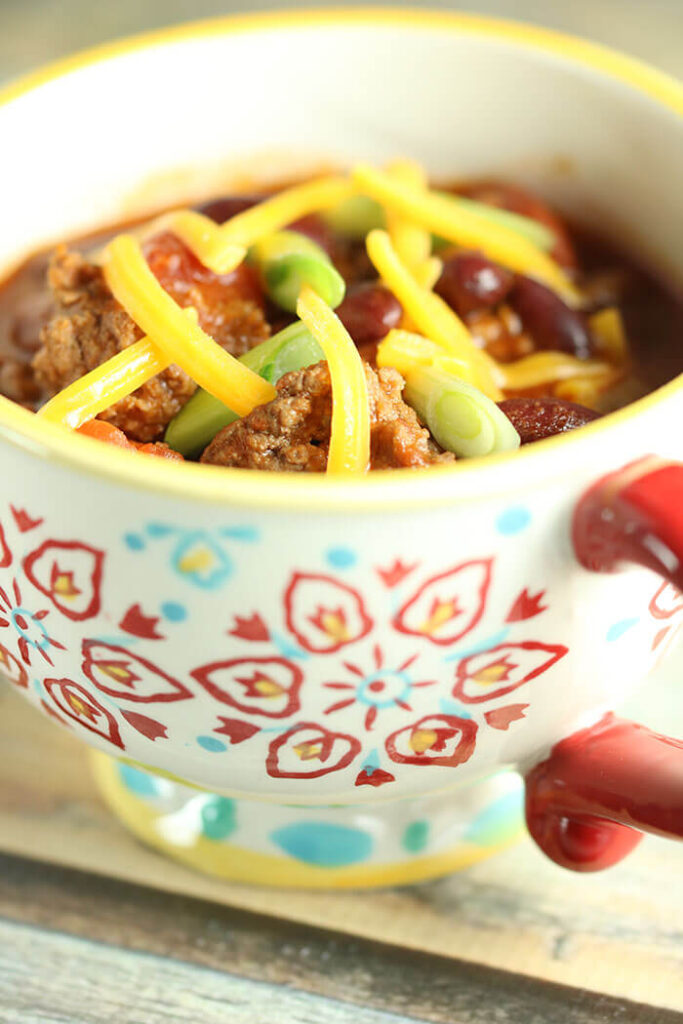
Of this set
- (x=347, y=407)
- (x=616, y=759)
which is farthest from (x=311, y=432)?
(x=616, y=759)

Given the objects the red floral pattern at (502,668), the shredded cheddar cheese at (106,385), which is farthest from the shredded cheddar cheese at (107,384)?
the red floral pattern at (502,668)

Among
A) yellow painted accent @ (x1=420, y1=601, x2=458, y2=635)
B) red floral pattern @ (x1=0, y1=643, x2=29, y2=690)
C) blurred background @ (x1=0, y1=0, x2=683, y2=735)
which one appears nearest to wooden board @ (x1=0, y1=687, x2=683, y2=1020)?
red floral pattern @ (x1=0, y1=643, x2=29, y2=690)

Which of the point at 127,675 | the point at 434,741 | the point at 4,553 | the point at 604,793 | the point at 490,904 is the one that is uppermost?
Answer: the point at 4,553

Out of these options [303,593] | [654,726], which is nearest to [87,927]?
[303,593]

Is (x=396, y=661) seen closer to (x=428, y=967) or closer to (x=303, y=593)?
(x=303, y=593)

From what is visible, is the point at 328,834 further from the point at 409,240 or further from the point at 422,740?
the point at 409,240

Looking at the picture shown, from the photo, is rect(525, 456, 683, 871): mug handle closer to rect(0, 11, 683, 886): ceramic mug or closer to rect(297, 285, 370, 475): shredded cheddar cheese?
rect(0, 11, 683, 886): ceramic mug
